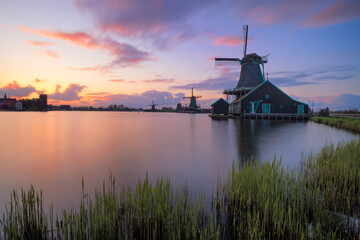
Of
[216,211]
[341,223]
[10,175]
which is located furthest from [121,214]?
[10,175]

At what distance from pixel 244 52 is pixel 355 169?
57.1 m

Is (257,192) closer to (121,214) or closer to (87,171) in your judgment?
(121,214)

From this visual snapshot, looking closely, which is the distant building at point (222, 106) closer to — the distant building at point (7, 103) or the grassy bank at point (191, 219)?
the grassy bank at point (191, 219)

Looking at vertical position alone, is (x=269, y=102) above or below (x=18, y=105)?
below

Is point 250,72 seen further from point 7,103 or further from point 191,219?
point 7,103

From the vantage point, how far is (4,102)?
14638 centimetres

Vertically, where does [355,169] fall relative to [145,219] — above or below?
above

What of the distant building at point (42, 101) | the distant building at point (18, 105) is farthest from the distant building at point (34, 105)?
the distant building at point (18, 105)

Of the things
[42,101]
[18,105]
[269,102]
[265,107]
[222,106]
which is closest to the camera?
[269,102]

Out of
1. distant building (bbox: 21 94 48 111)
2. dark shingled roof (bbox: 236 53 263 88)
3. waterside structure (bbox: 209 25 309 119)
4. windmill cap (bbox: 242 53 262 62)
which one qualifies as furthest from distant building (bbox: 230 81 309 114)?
distant building (bbox: 21 94 48 111)

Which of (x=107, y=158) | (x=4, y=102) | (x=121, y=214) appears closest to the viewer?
(x=121, y=214)

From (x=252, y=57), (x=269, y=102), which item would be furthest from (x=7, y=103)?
(x=269, y=102)

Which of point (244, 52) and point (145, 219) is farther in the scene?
point (244, 52)

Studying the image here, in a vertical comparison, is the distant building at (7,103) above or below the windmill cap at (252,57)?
below
